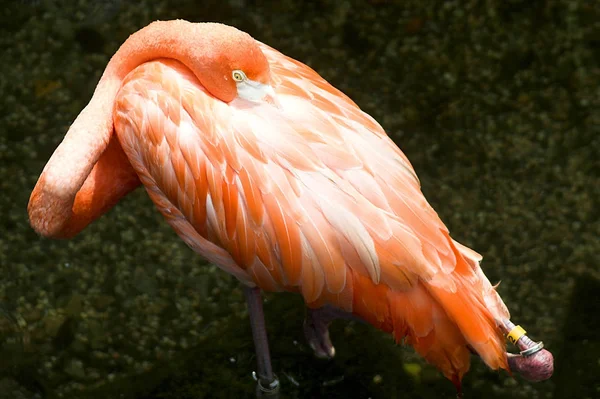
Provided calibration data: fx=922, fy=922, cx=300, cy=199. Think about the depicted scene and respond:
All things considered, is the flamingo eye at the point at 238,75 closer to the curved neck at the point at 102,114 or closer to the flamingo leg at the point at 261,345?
the curved neck at the point at 102,114

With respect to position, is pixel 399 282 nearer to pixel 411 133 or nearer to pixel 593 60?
pixel 411 133

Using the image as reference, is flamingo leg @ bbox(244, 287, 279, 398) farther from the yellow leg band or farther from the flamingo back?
the yellow leg band

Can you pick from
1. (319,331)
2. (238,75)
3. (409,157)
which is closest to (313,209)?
(238,75)

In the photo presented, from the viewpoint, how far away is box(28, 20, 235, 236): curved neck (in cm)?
259

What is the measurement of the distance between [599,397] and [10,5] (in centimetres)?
314

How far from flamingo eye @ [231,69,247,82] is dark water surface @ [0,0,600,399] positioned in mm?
1131

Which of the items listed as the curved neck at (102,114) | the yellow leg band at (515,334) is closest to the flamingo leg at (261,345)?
the curved neck at (102,114)

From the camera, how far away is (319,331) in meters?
3.23

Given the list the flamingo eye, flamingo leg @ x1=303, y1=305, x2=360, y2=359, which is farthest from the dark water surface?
the flamingo eye

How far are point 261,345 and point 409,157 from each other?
4.29ft

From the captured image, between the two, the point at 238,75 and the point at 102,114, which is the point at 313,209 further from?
the point at 102,114

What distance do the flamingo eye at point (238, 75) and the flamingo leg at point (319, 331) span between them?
903 millimetres

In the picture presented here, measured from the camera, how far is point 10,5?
Result: 14.4 ft

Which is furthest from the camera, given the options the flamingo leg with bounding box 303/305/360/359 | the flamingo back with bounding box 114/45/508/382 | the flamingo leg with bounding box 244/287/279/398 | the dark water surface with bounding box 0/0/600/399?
the dark water surface with bounding box 0/0/600/399
